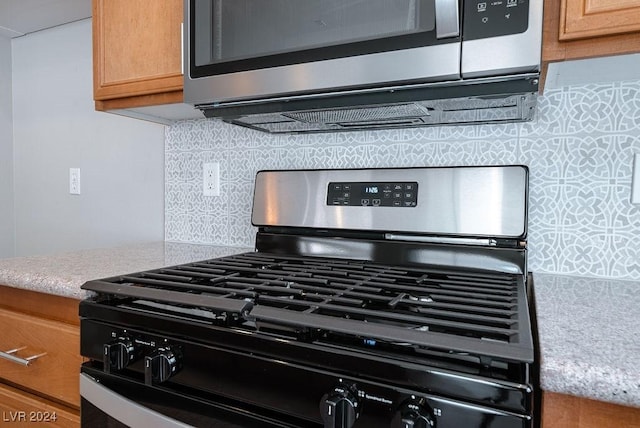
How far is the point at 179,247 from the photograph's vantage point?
146 centimetres

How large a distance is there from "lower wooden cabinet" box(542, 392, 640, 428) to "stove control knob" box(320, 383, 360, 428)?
0.79ft

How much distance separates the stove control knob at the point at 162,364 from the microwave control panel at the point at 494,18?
2.53 feet

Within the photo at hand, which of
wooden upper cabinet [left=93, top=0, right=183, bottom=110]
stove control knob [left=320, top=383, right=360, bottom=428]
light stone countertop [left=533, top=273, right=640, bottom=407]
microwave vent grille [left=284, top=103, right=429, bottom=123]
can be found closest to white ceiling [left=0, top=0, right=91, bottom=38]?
wooden upper cabinet [left=93, top=0, right=183, bottom=110]

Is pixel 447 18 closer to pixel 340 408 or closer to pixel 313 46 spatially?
pixel 313 46

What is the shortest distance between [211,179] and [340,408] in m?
1.12

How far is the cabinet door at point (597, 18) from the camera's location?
0.69m

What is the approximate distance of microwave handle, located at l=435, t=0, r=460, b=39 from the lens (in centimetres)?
75

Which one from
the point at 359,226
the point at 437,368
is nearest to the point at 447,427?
the point at 437,368

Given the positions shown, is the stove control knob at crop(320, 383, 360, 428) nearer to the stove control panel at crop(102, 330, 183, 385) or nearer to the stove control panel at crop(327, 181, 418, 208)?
the stove control panel at crop(102, 330, 183, 385)

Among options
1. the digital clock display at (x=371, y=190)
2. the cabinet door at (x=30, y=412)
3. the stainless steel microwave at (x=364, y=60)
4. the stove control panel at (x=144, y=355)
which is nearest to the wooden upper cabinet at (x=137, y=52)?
the stainless steel microwave at (x=364, y=60)

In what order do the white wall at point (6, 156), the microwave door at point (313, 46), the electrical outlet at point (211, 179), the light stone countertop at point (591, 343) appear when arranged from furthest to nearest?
the white wall at point (6, 156), the electrical outlet at point (211, 179), the microwave door at point (313, 46), the light stone countertop at point (591, 343)

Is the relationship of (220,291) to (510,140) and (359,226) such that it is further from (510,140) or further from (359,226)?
(510,140)

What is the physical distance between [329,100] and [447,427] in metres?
0.69

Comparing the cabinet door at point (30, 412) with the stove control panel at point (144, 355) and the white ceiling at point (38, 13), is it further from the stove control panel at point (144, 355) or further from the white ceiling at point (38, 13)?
the white ceiling at point (38, 13)
